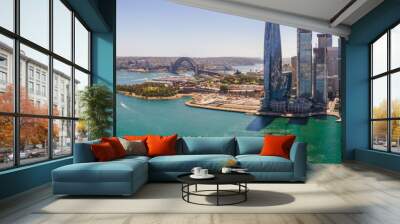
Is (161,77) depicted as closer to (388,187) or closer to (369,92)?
(369,92)

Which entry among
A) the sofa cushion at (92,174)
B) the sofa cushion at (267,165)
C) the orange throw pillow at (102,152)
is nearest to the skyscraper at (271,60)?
the sofa cushion at (267,165)

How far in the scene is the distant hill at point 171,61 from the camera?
1126 centimetres

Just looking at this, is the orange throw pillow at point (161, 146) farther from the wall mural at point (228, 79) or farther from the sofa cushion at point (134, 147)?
the wall mural at point (228, 79)

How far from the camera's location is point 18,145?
18.3 ft

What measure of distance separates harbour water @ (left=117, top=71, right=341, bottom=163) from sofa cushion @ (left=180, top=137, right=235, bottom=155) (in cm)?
364

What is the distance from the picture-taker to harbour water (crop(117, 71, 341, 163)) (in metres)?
11.2

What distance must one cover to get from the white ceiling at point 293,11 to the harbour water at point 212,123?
2.71 meters

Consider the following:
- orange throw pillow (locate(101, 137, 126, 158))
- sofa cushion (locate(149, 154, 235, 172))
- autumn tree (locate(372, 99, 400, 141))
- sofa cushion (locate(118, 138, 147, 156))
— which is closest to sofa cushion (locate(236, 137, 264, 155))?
sofa cushion (locate(149, 154, 235, 172))

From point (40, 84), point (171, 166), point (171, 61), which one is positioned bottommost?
point (171, 166)

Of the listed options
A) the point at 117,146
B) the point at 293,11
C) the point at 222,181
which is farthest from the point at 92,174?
the point at 293,11

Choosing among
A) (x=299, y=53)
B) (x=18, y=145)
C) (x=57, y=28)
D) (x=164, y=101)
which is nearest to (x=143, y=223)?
(x=18, y=145)

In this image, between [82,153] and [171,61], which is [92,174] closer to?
[82,153]

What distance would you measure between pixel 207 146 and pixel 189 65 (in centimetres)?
447

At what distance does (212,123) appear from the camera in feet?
37.2
